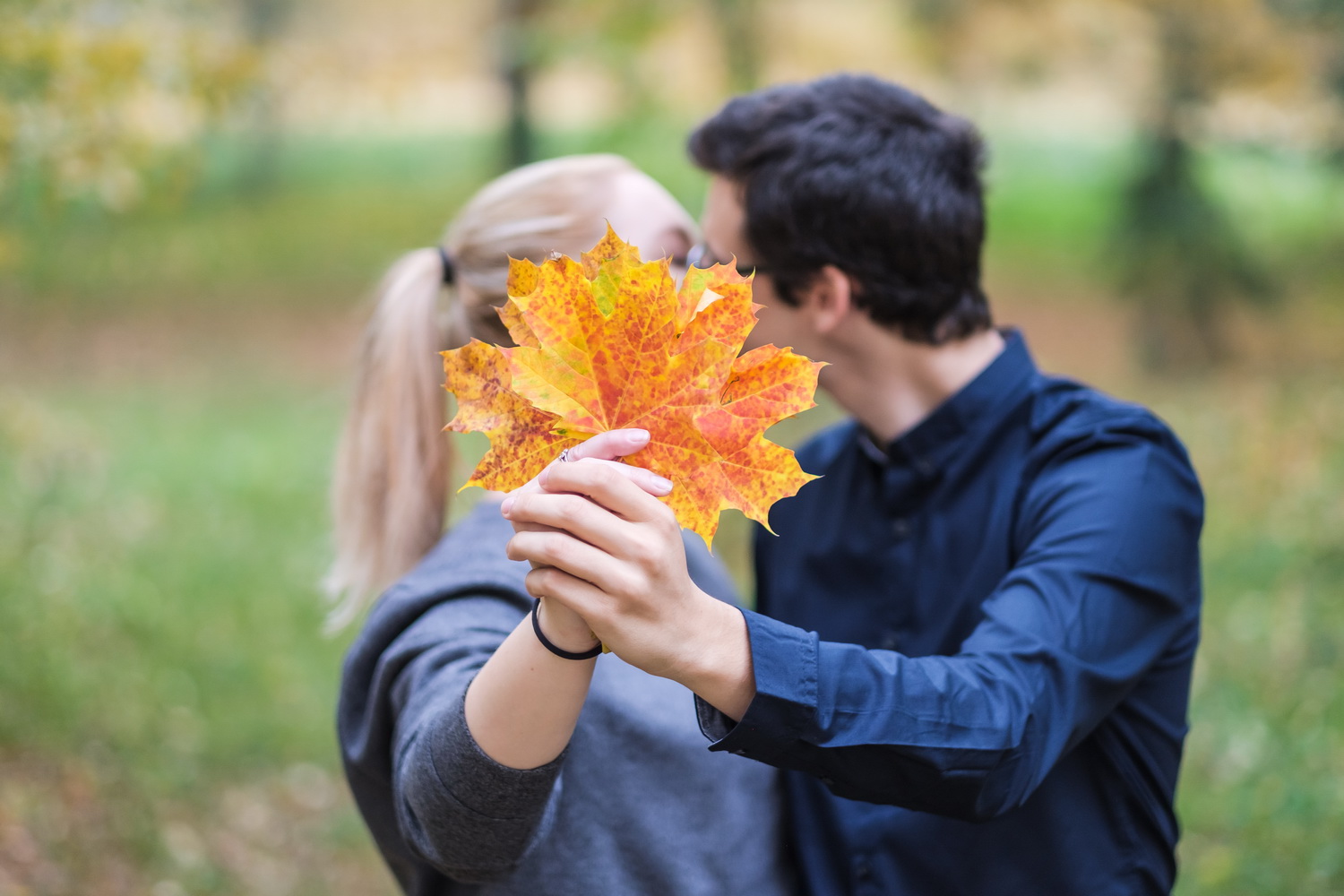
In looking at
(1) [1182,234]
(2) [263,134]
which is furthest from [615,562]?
(2) [263,134]

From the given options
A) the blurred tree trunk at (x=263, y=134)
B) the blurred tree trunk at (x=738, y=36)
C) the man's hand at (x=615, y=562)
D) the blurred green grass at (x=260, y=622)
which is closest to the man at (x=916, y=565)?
the man's hand at (x=615, y=562)

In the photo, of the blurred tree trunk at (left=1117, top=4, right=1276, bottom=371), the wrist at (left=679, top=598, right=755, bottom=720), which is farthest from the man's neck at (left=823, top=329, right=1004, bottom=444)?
the blurred tree trunk at (left=1117, top=4, right=1276, bottom=371)

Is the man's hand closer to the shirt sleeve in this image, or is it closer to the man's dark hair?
the shirt sleeve

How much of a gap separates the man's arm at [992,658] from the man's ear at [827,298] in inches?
22.8

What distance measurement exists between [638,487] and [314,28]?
1970 centimetres

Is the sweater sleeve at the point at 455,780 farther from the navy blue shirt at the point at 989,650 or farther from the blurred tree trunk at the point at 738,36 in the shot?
the blurred tree trunk at the point at 738,36

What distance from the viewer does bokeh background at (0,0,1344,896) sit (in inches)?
148

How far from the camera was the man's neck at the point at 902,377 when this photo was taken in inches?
77.2

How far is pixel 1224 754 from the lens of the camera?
421 centimetres

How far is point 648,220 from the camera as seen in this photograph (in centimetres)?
203

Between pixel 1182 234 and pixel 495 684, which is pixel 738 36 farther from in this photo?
pixel 495 684

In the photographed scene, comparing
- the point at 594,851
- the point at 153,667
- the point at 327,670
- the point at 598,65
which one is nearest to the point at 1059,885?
the point at 594,851

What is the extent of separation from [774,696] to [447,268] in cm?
129

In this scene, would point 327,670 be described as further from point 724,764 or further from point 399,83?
point 724,764
